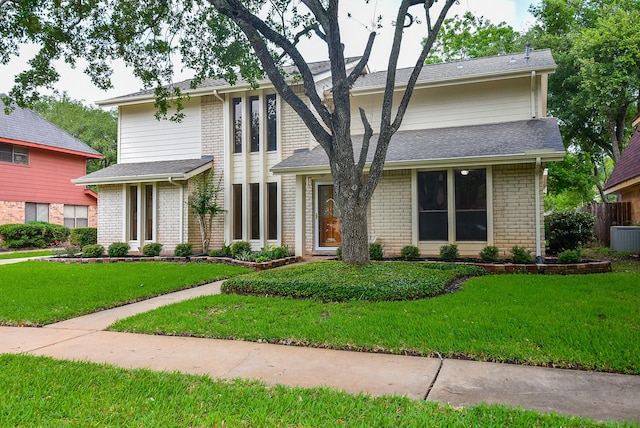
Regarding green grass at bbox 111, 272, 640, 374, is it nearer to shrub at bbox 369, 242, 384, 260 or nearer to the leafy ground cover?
the leafy ground cover

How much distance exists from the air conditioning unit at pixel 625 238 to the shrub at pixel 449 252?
21.2 feet

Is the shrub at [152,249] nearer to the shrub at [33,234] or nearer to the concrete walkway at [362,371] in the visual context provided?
Result: the concrete walkway at [362,371]

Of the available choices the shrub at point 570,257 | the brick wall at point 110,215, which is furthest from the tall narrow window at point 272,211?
the shrub at point 570,257

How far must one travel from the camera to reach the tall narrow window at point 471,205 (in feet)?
36.3

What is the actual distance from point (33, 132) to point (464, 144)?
20.5m

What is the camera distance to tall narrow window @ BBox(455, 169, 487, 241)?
36.3ft

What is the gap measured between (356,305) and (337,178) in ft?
9.65

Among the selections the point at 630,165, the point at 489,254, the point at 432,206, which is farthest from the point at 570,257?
the point at 630,165

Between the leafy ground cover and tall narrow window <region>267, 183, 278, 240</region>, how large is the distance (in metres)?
5.35

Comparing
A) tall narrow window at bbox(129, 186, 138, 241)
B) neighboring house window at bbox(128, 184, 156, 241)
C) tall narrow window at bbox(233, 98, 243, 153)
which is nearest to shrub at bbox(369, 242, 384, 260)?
tall narrow window at bbox(233, 98, 243, 153)

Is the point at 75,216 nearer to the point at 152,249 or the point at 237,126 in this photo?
the point at 152,249

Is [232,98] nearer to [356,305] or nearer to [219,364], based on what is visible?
[356,305]

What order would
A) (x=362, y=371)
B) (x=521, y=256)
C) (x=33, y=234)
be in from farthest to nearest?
(x=33, y=234) → (x=521, y=256) → (x=362, y=371)

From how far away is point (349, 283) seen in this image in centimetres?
675
